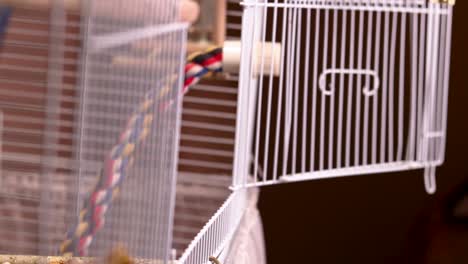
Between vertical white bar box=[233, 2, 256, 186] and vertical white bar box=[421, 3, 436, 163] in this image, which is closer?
vertical white bar box=[233, 2, 256, 186]

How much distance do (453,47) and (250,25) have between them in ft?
3.83

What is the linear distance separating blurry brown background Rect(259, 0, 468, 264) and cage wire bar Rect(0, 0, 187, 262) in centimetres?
153

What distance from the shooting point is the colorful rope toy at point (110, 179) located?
412 mm

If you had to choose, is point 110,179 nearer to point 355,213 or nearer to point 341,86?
point 341,86

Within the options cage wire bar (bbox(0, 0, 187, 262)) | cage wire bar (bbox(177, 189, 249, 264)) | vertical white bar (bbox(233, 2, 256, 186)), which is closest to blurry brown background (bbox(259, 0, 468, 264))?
cage wire bar (bbox(177, 189, 249, 264))

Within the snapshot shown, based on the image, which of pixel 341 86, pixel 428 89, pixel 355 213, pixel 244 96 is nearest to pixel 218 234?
pixel 244 96

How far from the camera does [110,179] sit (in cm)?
46

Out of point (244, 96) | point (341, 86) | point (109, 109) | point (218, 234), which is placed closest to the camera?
point (109, 109)

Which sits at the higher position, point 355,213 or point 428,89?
point 428,89

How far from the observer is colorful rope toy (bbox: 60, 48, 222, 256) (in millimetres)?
412

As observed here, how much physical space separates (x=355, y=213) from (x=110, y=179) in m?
1.67

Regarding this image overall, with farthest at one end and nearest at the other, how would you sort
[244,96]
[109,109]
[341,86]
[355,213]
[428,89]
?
1. [355,213]
2. [428,89]
3. [341,86]
4. [244,96]
5. [109,109]

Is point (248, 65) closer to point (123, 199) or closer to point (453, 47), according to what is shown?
point (123, 199)

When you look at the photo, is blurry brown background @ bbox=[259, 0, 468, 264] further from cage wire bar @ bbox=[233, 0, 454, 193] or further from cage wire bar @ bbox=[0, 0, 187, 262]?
cage wire bar @ bbox=[0, 0, 187, 262]
